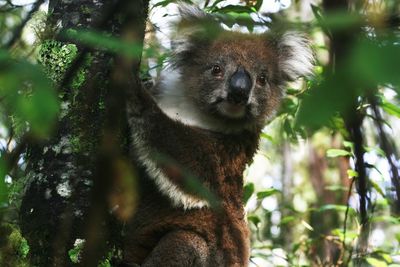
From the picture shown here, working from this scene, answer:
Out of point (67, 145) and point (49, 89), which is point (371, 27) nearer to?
point (49, 89)

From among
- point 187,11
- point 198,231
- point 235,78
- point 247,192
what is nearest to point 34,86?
point 198,231

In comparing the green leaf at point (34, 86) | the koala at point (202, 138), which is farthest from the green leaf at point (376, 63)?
the koala at point (202, 138)

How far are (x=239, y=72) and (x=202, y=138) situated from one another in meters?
0.83

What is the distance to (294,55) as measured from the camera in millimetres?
6129

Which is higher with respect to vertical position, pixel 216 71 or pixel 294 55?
pixel 294 55

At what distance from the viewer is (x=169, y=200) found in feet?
15.5

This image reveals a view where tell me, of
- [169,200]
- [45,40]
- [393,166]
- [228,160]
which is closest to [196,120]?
[228,160]

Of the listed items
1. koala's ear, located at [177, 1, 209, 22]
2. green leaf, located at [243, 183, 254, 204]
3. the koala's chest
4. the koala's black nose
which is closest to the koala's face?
the koala's black nose

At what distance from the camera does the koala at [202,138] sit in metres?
4.50

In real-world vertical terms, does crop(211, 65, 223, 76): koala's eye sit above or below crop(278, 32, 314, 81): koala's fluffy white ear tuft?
below

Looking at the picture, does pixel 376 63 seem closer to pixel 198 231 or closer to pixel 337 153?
pixel 198 231

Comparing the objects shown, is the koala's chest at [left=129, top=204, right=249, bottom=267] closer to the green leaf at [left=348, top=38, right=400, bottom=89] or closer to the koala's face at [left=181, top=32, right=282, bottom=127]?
the koala's face at [left=181, top=32, right=282, bottom=127]

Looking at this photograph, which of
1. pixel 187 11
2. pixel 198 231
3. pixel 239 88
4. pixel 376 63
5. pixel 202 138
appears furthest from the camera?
pixel 239 88

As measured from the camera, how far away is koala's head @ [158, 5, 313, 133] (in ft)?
17.7
